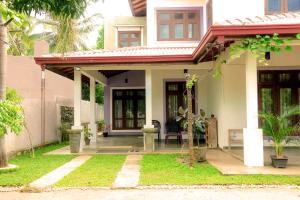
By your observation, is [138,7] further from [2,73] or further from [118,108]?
[2,73]

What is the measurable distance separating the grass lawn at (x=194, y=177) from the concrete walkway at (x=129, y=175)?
0.14 m

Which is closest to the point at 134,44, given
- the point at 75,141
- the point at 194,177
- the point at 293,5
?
the point at 75,141

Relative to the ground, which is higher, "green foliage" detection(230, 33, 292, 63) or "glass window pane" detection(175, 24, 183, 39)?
"glass window pane" detection(175, 24, 183, 39)

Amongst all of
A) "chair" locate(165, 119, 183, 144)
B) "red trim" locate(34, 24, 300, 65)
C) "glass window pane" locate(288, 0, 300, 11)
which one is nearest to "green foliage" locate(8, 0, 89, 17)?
"red trim" locate(34, 24, 300, 65)

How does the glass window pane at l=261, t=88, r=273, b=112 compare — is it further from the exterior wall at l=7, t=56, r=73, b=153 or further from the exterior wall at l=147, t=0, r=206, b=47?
the exterior wall at l=7, t=56, r=73, b=153

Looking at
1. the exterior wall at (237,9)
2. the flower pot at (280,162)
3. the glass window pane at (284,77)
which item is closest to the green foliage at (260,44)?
the flower pot at (280,162)

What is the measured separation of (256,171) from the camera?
8305 mm

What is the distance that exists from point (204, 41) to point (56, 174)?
475cm

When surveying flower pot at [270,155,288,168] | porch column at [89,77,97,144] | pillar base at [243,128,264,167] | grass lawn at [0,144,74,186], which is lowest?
grass lawn at [0,144,74,186]

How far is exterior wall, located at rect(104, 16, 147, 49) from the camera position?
62.6 feet

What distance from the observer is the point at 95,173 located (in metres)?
8.38

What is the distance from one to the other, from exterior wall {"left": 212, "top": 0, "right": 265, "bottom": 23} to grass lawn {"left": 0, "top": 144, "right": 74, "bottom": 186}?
694 centimetres

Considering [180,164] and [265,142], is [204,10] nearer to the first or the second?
[265,142]

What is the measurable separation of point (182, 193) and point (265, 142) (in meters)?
7.11
